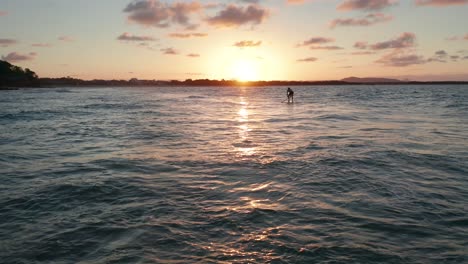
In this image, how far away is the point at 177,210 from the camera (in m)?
9.44

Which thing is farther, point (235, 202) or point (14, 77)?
point (14, 77)

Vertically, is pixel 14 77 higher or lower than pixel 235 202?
higher

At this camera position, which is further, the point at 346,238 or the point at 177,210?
the point at 177,210

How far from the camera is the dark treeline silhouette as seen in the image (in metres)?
140

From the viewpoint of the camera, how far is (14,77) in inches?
5733

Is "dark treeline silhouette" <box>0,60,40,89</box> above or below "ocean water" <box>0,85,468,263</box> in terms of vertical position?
above

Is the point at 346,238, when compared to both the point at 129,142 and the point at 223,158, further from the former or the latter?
the point at 129,142

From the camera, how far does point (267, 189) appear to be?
452 inches

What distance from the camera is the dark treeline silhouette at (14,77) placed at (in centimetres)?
13975

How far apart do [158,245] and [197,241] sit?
0.83 metres

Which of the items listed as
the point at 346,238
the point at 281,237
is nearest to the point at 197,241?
the point at 281,237

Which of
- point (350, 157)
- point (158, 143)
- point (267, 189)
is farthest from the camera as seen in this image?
point (158, 143)

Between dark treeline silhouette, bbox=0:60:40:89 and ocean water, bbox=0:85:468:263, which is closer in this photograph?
ocean water, bbox=0:85:468:263

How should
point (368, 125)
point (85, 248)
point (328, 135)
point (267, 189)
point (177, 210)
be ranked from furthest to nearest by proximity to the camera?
1. point (368, 125)
2. point (328, 135)
3. point (267, 189)
4. point (177, 210)
5. point (85, 248)
